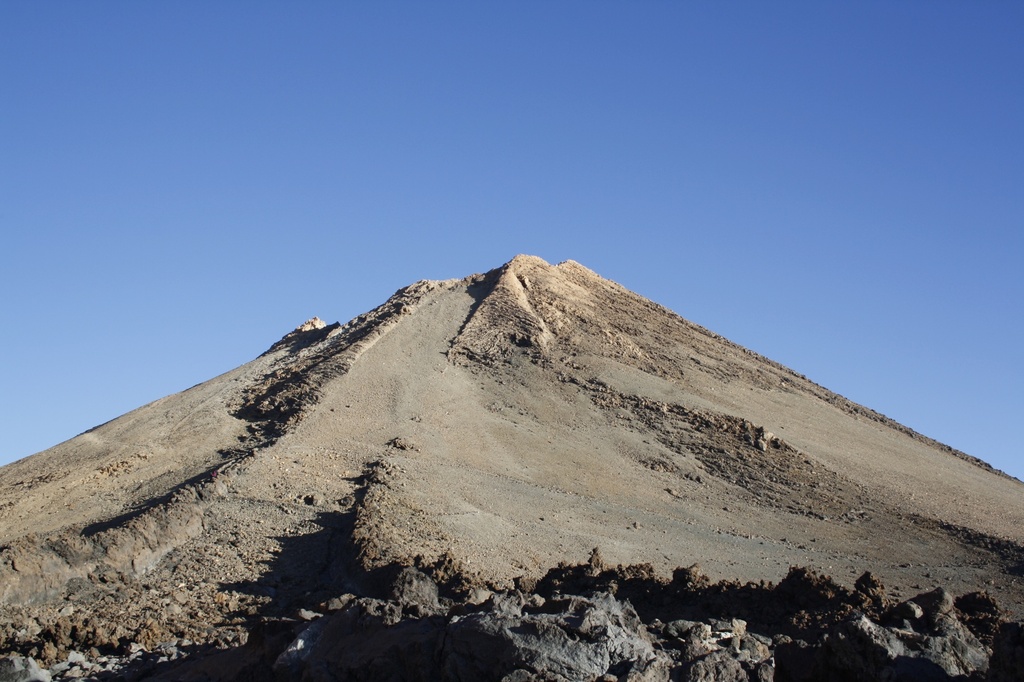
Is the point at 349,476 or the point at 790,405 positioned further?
the point at 790,405

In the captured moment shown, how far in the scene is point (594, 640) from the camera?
1407cm

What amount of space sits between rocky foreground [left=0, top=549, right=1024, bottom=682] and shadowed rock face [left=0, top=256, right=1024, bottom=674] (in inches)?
58.1

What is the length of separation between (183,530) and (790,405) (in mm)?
25534

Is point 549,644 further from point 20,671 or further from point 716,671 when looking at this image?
point 20,671

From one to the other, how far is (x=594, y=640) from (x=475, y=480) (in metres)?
20.0

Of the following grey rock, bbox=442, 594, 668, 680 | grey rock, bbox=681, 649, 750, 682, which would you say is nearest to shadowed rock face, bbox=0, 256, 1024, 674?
grey rock, bbox=442, 594, 668, 680

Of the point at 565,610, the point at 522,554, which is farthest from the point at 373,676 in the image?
the point at 522,554

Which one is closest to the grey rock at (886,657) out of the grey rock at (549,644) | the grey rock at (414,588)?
the grey rock at (549,644)

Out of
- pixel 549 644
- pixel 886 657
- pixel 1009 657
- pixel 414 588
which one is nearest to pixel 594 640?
pixel 549 644

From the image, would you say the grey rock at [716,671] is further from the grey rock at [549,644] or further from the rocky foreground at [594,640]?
the grey rock at [549,644]

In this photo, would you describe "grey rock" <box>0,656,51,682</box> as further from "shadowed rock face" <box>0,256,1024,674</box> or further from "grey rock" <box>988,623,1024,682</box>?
"grey rock" <box>988,623,1024,682</box>

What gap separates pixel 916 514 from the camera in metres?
34.8

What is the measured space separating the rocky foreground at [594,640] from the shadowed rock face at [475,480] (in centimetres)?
148

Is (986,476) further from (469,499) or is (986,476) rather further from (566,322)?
(469,499)
